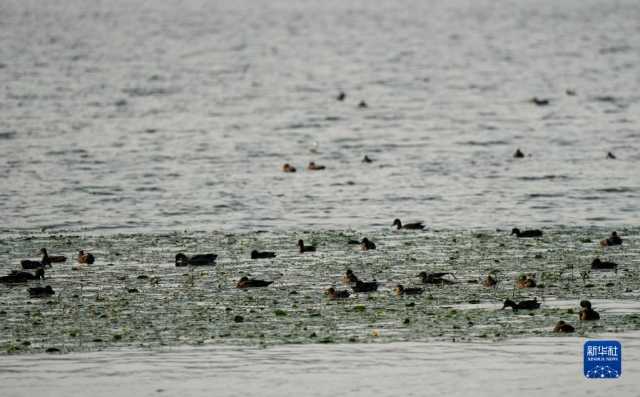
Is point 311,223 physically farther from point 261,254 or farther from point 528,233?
point 528,233

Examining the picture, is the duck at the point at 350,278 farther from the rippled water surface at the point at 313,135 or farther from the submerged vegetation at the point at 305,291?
the rippled water surface at the point at 313,135

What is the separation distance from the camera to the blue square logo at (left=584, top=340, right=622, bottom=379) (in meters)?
23.6

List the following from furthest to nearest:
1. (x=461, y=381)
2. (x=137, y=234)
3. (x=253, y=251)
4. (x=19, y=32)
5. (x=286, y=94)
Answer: (x=19, y=32)
(x=286, y=94)
(x=137, y=234)
(x=253, y=251)
(x=461, y=381)

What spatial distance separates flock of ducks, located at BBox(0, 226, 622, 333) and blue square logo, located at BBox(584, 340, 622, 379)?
193 centimetres

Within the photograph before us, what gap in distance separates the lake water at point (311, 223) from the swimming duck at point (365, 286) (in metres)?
0.23

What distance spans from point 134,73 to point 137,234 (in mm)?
63756

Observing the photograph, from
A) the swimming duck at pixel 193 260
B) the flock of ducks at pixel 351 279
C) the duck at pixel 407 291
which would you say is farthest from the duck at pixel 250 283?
the duck at pixel 407 291

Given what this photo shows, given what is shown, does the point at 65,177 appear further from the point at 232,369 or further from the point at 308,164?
the point at 232,369

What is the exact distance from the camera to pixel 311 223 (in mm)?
40312

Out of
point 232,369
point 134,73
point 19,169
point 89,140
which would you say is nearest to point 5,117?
point 89,140

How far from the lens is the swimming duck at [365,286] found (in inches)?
1168

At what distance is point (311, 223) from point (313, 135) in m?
24.9

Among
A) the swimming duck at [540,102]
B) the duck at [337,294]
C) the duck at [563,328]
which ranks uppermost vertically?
the swimming duck at [540,102]

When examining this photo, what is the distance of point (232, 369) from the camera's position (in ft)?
79.7
